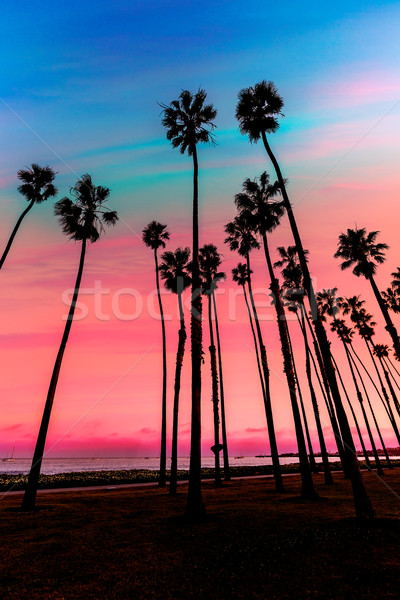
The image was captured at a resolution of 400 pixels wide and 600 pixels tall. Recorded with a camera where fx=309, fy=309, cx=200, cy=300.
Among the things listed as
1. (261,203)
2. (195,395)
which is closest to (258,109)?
(261,203)

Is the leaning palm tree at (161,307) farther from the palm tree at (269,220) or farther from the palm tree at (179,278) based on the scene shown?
the palm tree at (269,220)

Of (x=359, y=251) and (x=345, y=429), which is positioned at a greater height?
(x=359, y=251)

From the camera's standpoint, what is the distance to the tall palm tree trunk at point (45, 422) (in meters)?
15.8

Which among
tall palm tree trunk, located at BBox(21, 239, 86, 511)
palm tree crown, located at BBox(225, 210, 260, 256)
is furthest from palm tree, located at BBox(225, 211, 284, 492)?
tall palm tree trunk, located at BBox(21, 239, 86, 511)

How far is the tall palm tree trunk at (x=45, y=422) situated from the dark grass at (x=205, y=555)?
165 cm

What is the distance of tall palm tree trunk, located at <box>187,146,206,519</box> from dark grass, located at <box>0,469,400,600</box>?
752mm

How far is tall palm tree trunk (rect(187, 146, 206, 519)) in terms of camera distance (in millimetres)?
12914

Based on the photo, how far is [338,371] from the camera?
4256 centimetres

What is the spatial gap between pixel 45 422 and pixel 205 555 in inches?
504

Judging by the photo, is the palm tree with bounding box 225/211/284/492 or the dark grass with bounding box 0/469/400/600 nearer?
the dark grass with bounding box 0/469/400/600

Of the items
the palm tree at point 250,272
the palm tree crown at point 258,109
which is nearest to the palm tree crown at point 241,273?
the palm tree at point 250,272

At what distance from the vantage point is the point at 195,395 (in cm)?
1422

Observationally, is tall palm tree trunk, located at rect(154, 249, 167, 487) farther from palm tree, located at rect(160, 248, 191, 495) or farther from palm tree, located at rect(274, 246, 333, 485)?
palm tree, located at rect(274, 246, 333, 485)

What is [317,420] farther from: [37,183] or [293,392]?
[37,183]
